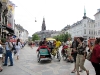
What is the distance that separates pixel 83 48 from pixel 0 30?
2171cm

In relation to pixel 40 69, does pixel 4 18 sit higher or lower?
higher

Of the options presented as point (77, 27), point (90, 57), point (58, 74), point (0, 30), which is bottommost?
point (58, 74)

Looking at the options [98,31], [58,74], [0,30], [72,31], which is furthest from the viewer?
[72,31]

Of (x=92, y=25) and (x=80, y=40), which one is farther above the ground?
(x=92, y=25)

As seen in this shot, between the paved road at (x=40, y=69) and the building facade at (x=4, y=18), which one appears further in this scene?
the building facade at (x=4, y=18)

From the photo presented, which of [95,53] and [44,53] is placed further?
[44,53]

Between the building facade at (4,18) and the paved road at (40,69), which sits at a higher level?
the building facade at (4,18)

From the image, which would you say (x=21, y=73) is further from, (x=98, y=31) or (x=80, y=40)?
(x=98, y=31)

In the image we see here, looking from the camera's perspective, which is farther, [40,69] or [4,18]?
[4,18]

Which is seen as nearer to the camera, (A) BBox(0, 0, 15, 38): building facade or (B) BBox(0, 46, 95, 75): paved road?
(B) BBox(0, 46, 95, 75): paved road

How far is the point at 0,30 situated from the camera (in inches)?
1078

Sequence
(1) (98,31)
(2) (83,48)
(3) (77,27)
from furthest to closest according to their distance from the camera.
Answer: (3) (77,27) → (1) (98,31) → (2) (83,48)

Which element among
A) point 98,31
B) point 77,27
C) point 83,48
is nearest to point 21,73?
point 83,48

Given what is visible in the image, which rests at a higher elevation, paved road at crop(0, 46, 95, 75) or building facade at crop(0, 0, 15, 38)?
building facade at crop(0, 0, 15, 38)
